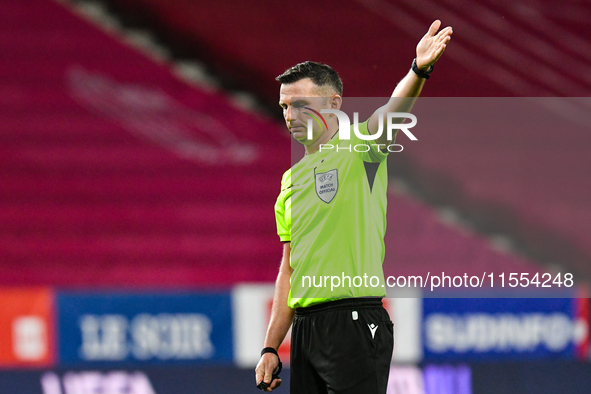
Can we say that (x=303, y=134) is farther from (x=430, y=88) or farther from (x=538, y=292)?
(x=430, y=88)

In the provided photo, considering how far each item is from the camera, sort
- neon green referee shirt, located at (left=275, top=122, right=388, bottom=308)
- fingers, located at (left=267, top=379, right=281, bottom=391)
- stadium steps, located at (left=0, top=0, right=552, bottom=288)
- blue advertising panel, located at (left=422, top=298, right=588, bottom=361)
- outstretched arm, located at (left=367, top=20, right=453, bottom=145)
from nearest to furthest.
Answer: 1. outstretched arm, located at (left=367, top=20, right=453, bottom=145)
2. neon green referee shirt, located at (left=275, top=122, right=388, bottom=308)
3. fingers, located at (left=267, top=379, right=281, bottom=391)
4. blue advertising panel, located at (left=422, top=298, right=588, bottom=361)
5. stadium steps, located at (left=0, top=0, right=552, bottom=288)

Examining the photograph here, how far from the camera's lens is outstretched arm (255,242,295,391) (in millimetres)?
1810

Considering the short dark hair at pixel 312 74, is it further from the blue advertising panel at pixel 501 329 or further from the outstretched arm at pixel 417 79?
the blue advertising panel at pixel 501 329

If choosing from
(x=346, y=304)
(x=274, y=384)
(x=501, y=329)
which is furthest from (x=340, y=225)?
(x=501, y=329)

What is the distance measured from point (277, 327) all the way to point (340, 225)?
32 centimetres

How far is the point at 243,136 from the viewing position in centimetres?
491

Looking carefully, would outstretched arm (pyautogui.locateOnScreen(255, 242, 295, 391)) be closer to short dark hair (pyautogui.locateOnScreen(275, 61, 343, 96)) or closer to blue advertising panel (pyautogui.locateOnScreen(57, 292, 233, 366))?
short dark hair (pyautogui.locateOnScreen(275, 61, 343, 96))

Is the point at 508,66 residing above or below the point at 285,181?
above

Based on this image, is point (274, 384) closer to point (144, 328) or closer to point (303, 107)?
point (303, 107)

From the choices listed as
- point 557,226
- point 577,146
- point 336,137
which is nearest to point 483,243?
point 557,226

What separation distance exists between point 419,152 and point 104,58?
7.34ft

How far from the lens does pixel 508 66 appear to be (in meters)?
5.01

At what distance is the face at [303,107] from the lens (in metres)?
1.74

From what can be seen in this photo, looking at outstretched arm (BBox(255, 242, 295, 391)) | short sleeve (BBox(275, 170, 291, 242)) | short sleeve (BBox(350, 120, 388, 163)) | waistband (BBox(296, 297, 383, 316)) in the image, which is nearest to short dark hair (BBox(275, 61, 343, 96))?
short sleeve (BBox(350, 120, 388, 163))
